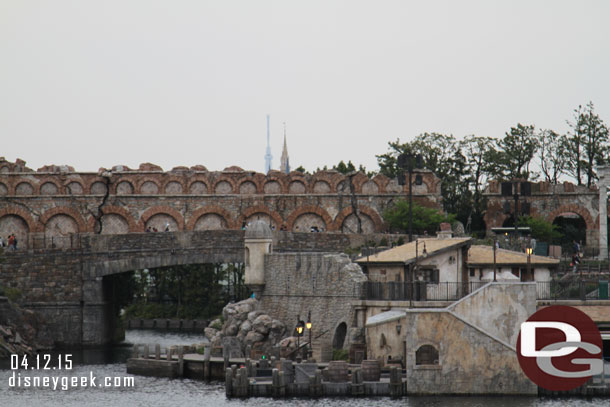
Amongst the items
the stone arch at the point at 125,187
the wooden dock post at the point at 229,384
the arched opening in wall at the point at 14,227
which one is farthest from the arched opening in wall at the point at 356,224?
the wooden dock post at the point at 229,384

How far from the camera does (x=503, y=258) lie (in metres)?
55.3

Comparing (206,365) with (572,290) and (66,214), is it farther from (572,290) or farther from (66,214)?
(66,214)

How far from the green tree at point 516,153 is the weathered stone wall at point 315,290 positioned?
2957 centimetres

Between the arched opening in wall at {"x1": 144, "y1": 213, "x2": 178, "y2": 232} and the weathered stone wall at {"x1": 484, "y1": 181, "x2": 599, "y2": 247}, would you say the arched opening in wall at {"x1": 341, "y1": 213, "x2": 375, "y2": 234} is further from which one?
the arched opening in wall at {"x1": 144, "y1": 213, "x2": 178, "y2": 232}

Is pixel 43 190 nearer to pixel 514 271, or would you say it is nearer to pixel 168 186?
pixel 168 186

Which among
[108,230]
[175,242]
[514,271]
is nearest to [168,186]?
[108,230]

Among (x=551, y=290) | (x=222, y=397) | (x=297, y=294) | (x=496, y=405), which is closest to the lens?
(x=496, y=405)

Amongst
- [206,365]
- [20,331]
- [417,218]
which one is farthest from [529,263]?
[20,331]

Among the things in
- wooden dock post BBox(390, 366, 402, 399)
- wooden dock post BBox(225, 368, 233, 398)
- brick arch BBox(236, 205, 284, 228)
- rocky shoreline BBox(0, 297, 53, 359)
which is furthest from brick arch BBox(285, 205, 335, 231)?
wooden dock post BBox(390, 366, 402, 399)

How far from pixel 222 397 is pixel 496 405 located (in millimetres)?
9963

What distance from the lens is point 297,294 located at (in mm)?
58562

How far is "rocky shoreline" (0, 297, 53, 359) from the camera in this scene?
63.3m

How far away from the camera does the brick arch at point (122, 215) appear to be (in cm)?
8050

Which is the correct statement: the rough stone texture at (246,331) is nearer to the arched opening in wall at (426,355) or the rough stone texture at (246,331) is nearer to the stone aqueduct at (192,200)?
the arched opening in wall at (426,355)
